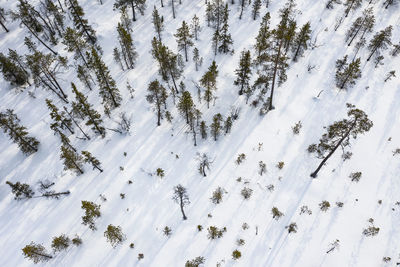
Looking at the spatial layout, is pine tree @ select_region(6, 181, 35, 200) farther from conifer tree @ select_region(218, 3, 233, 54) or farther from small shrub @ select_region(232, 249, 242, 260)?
conifer tree @ select_region(218, 3, 233, 54)

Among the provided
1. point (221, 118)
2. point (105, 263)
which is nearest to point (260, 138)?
point (221, 118)

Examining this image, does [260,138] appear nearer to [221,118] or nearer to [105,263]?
[221,118]

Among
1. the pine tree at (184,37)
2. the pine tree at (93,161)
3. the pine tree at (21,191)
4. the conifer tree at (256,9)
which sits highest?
the conifer tree at (256,9)

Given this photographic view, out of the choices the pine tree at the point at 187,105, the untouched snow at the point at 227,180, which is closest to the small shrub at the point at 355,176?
the untouched snow at the point at 227,180

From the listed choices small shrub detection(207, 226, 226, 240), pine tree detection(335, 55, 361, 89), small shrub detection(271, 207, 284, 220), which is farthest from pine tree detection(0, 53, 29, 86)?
pine tree detection(335, 55, 361, 89)

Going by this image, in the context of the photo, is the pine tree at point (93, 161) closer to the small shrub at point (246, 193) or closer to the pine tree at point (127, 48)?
the pine tree at point (127, 48)

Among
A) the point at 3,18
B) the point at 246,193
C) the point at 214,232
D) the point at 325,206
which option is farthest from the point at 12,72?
the point at 325,206
